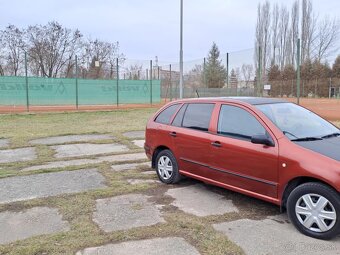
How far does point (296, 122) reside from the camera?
4.56m

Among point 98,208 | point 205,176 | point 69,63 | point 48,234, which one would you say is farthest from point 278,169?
point 69,63

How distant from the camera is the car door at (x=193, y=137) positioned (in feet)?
16.5

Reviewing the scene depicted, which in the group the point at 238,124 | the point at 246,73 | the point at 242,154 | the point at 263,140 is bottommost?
the point at 242,154

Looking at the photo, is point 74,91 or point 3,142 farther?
point 74,91

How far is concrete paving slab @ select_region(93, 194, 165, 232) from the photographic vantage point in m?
4.09

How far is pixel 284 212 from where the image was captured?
4.42 metres

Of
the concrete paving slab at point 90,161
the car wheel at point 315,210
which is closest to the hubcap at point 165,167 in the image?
the concrete paving slab at point 90,161

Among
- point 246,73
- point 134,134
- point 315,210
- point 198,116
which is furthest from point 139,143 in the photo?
point 246,73

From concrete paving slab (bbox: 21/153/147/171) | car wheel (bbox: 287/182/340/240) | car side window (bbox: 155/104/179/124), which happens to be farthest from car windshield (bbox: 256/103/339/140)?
concrete paving slab (bbox: 21/153/147/171)

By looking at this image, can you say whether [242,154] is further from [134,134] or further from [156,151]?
[134,134]

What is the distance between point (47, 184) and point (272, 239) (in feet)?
12.2

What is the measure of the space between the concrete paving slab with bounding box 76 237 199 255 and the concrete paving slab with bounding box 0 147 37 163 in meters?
4.90

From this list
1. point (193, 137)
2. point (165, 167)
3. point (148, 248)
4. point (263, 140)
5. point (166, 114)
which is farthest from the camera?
point (166, 114)

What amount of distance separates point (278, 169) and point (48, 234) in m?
2.66
